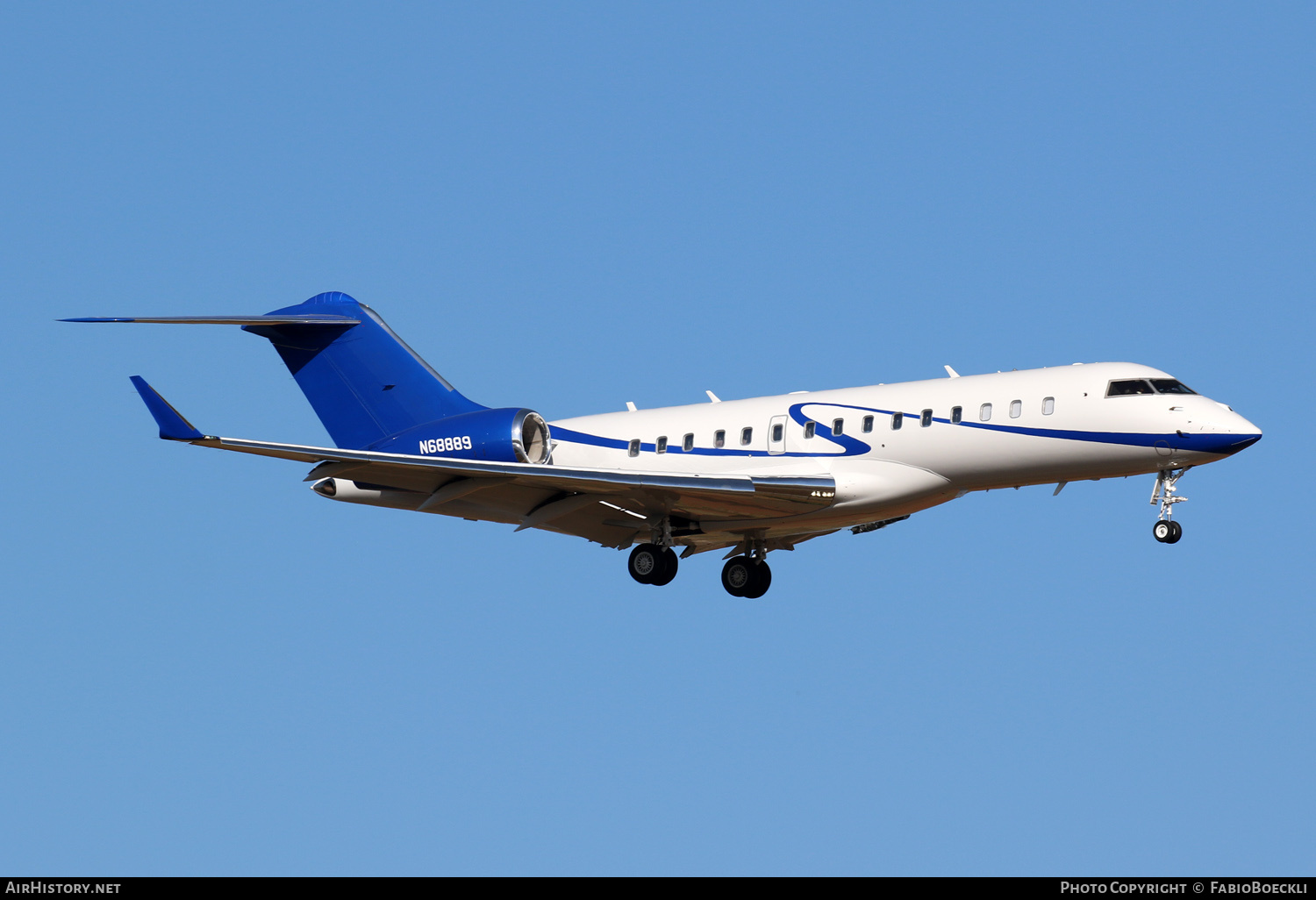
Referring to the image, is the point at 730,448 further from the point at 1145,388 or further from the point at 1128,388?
the point at 1145,388

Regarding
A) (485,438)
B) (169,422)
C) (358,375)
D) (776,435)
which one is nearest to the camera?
(169,422)

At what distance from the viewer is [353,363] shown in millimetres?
27234

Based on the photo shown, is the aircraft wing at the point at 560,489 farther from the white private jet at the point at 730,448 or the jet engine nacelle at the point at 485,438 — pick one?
the jet engine nacelle at the point at 485,438

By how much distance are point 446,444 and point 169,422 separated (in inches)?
222

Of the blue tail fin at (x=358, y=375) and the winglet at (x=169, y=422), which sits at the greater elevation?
the blue tail fin at (x=358, y=375)

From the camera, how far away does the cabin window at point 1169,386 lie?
71.8 feet

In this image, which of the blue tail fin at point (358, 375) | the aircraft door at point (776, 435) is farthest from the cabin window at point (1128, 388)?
the blue tail fin at point (358, 375)

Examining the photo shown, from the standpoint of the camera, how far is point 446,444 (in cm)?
2497

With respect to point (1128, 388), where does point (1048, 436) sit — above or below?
below

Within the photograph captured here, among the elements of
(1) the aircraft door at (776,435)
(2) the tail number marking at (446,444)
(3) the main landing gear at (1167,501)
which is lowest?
(3) the main landing gear at (1167,501)

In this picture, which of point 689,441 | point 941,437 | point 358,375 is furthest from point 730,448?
point 358,375

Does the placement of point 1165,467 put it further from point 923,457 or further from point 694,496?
point 694,496

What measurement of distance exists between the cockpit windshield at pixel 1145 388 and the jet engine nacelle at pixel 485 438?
8.49 metres
